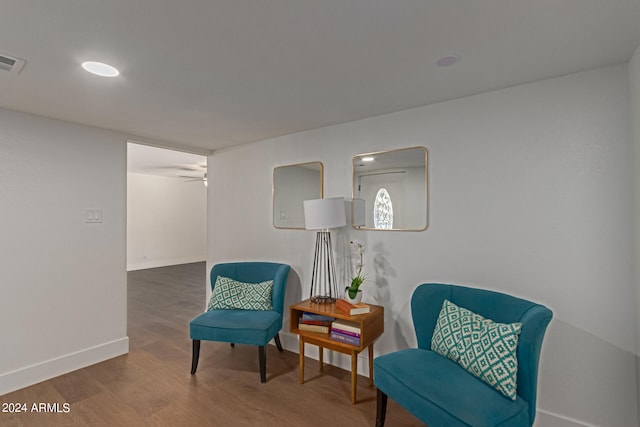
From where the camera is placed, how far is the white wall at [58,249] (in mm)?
2516

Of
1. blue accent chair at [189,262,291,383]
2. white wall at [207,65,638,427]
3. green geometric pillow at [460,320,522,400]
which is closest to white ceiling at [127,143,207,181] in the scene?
blue accent chair at [189,262,291,383]

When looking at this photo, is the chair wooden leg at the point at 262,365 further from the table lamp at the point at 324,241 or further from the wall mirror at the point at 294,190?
the wall mirror at the point at 294,190

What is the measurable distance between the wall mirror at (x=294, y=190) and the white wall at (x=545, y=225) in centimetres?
57

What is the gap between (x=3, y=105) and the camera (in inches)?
95.0

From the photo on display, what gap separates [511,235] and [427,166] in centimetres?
75

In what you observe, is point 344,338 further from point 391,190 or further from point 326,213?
point 391,190

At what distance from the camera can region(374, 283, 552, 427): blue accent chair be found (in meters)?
1.49

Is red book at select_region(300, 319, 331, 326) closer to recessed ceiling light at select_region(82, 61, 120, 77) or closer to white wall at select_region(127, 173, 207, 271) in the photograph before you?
recessed ceiling light at select_region(82, 61, 120, 77)

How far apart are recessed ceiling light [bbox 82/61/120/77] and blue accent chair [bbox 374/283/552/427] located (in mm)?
2318

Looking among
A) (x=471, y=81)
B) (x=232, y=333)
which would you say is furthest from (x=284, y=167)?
(x=471, y=81)

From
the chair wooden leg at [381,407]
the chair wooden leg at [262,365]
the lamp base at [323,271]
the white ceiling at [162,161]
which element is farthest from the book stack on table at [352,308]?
the white ceiling at [162,161]

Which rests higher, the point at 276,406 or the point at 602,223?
the point at 602,223

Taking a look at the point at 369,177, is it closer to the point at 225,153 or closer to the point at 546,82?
the point at 546,82

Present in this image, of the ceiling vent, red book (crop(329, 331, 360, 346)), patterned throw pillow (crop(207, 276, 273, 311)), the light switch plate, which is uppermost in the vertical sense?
the ceiling vent
